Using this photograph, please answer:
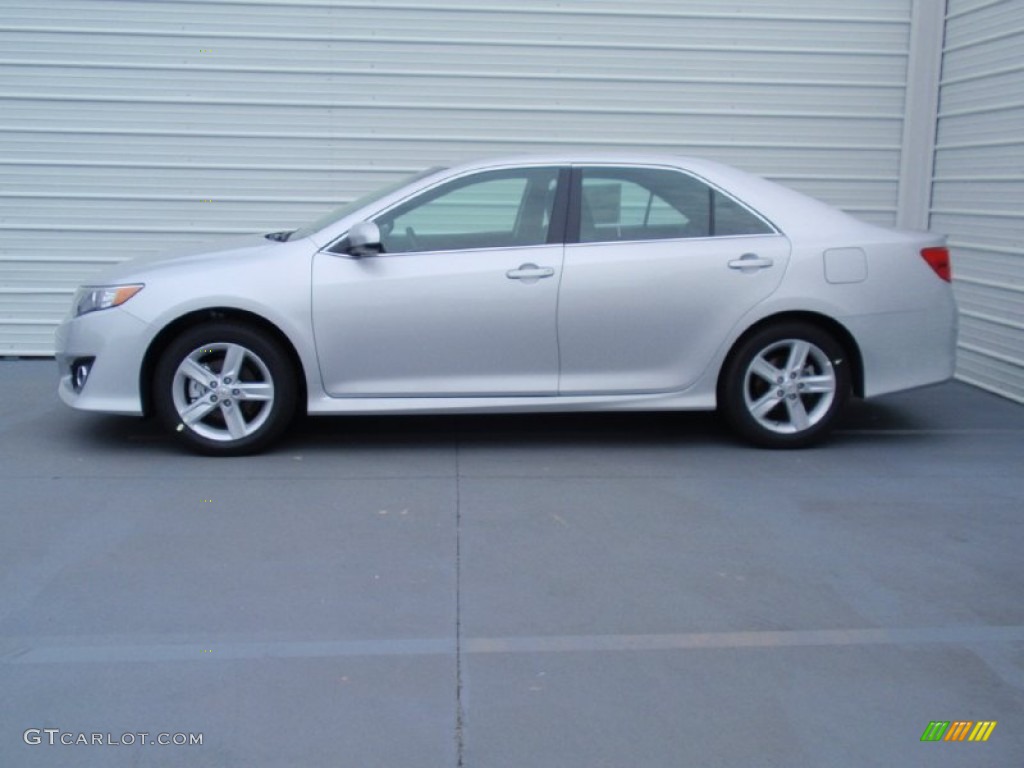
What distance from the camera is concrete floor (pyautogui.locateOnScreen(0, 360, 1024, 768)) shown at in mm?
3477

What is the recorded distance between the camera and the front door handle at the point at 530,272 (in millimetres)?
6168

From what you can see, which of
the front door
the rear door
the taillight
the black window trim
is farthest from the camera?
the taillight

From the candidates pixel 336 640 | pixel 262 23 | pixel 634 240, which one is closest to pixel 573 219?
pixel 634 240

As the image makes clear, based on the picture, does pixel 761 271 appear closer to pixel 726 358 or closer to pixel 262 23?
pixel 726 358

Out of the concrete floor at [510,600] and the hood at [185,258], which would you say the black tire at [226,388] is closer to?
the concrete floor at [510,600]

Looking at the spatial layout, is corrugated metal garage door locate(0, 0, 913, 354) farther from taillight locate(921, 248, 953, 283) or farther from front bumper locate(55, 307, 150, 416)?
front bumper locate(55, 307, 150, 416)

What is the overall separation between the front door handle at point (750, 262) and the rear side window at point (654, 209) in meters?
0.16

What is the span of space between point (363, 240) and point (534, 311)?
950mm

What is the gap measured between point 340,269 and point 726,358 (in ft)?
6.93

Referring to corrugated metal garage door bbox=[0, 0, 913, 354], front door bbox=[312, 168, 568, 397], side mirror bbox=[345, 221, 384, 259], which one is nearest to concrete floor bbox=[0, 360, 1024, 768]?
front door bbox=[312, 168, 568, 397]

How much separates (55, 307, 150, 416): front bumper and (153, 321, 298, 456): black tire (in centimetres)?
13

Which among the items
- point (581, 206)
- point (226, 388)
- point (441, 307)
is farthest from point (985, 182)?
point (226, 388)

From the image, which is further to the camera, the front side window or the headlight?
the front side window

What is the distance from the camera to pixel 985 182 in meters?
8.30
